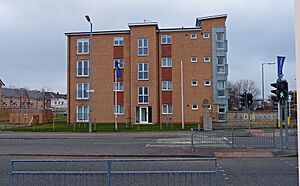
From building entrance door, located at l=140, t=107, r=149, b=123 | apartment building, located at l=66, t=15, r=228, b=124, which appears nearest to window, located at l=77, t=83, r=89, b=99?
apartment building, located at l=66, t=15, r=228, b=124

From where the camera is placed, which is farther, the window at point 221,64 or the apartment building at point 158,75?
the window at point 221,64

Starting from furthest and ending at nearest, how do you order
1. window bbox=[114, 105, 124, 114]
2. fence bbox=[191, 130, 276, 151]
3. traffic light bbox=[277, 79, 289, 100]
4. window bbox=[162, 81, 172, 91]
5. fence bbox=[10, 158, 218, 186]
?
1. window bbox=[114, 105, 124, 114]
2. window bbox=[162, 81, 172, 91]
3. fence bbox=[191, 130, 276, 151]
4. traffic light bbox=[277, 79, 289, 100]
5. fence bbox=[10, 158, 218, 186]

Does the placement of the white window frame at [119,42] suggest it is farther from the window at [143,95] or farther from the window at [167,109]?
the window at [167,109]

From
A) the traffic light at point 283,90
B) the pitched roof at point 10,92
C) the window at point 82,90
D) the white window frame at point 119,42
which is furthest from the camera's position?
the pitched roof at point 10,92

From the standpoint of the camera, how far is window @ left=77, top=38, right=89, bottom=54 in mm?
47938

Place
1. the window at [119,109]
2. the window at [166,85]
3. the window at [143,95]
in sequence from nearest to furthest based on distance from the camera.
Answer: the window at [143,95] → the window at [166,85] → the window at [119,109]

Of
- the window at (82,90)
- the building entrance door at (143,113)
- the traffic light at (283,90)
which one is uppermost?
the window at (82,90)

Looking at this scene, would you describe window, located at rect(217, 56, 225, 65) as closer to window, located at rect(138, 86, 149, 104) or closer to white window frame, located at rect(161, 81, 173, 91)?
white window frame, located at rect(161, 81, 173, 91)

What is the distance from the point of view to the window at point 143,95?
149 ft

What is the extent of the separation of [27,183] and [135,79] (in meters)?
37.7

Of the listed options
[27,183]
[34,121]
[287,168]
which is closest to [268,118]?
[34,121]

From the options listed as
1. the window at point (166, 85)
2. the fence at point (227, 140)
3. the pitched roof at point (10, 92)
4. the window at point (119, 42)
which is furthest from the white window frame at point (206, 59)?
the pitched roof at point (10, 92)

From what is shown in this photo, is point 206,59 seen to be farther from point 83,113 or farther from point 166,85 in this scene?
point 83,113

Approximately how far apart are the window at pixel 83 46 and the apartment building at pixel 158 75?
1143 millimetres
